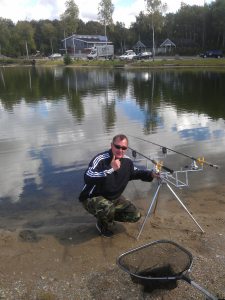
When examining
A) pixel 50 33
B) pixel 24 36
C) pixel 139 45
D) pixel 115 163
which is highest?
pixel 50 33

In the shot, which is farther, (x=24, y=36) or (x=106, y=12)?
(x=24, y=36)

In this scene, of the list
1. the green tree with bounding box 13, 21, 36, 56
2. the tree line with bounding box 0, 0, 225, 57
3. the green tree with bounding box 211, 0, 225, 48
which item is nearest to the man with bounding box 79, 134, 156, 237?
the tree line with bounding box 0, 0, 225, 57

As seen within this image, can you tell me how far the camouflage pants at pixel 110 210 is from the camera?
6297 mm

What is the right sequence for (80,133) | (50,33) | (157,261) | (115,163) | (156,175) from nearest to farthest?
(157,261) → (115,163) → (156,175) → (80,133) → (50,33)

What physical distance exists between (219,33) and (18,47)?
70058mm

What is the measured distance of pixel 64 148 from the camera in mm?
14109

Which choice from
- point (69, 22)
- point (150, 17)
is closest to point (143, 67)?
point (150, 17)

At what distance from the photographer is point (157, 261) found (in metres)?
5.26

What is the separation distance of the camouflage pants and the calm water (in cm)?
278

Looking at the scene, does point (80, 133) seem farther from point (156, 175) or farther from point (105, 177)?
point (105, 177)

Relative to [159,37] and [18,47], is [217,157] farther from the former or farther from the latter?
[18,47]

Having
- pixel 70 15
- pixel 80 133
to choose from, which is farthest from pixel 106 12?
pixel 80 133

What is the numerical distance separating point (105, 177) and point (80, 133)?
10.7 meters

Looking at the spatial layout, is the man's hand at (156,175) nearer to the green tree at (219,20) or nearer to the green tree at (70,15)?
the green tree at (219,20)
